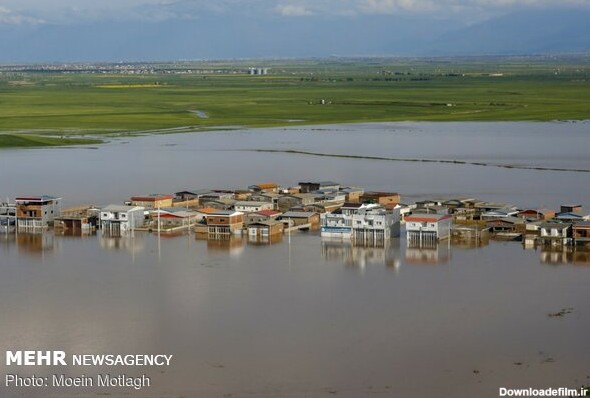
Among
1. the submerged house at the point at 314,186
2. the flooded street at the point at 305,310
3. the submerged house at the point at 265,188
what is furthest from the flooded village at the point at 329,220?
the submerged house at the point at 314,186

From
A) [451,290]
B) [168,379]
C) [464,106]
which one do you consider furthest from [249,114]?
[168,379]

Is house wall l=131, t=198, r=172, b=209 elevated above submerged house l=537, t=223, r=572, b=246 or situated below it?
above

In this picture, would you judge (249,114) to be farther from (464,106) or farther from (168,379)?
(168,379)

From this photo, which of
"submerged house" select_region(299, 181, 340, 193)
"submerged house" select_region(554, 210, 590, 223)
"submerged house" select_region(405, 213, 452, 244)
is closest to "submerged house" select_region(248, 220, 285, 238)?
"submerged house" select_region(405, 213, 452, 244)

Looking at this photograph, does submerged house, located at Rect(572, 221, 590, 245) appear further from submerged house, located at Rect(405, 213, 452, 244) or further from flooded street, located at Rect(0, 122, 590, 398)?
submerged house, located at Rect(405, 213, 452, 244)

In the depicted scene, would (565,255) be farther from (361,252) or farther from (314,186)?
(314,186)

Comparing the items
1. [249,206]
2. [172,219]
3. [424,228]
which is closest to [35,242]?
[172,219]
